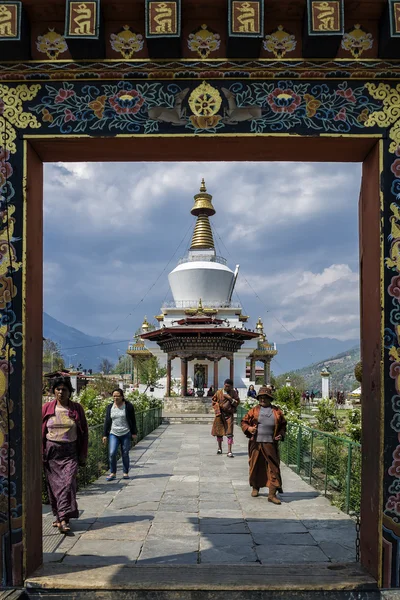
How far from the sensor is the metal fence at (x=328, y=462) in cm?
807

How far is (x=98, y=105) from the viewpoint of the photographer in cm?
536

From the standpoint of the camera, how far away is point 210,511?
8195mm

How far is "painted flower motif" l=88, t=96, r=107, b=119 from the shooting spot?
5355mm

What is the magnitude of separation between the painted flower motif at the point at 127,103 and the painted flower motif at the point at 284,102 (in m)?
1.24

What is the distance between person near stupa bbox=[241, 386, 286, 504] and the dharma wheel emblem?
15.8 feet

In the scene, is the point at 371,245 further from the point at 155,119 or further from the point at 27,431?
the point at 27,431

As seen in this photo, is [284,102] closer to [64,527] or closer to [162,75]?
[162,75]

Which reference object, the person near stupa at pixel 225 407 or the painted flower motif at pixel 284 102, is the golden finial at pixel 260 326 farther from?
the painted flower motif at pixel 284 102

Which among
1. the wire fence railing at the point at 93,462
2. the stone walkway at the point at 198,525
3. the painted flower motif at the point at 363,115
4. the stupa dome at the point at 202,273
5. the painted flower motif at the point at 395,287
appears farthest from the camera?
the stupa dome at the point at 202,273

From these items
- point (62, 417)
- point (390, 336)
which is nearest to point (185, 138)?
point (390, 336)


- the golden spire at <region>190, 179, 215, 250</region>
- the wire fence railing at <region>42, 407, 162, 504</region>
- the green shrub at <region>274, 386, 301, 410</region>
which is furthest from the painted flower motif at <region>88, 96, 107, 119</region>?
the golden spire at <region>190, 179, 215, 250</region>

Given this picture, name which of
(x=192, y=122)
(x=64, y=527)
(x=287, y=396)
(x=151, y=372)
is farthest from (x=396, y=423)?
(x=151, y=372)

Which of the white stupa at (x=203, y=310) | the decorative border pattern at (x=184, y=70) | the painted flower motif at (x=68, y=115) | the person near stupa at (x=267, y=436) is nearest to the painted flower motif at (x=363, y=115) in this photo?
the decorative border pattern at (x=184, y=70)

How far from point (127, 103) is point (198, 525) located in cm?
526
